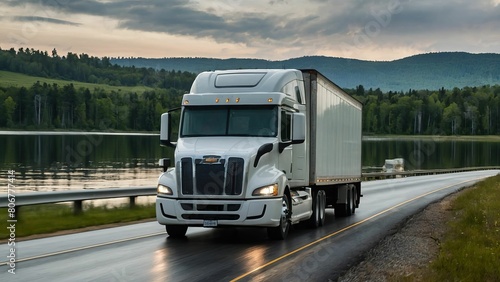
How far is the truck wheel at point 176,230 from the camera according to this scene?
16984mm

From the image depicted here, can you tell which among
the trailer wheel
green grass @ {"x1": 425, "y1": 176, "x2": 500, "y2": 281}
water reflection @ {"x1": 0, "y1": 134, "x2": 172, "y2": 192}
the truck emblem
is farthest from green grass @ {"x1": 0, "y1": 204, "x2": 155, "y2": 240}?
water reflection @ {"x1": 0, "y1": 134, "x2": 172, "y2": 192}

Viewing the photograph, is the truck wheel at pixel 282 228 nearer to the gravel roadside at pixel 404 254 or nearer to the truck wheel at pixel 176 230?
the truck wheel at pixel 176 230

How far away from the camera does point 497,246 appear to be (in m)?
14.2

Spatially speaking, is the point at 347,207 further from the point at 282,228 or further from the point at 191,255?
the point at 191,255

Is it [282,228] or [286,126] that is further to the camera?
[286,126]

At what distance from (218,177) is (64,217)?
725cm

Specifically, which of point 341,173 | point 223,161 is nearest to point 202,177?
point 223,161

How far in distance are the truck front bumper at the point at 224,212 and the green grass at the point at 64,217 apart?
12.6ft

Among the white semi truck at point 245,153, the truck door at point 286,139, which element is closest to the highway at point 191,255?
the white semi truck at point 245,153

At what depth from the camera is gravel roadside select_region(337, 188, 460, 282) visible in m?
11.9

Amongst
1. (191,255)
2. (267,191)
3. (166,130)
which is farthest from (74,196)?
(191,255)

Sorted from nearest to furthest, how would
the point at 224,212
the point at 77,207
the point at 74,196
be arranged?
1. the point at 224,212
2. the point at 74,196
3. the point at 77,207

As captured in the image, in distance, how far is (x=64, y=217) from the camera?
2117 cm

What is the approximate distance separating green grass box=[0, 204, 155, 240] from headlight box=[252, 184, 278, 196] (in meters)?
5.51
